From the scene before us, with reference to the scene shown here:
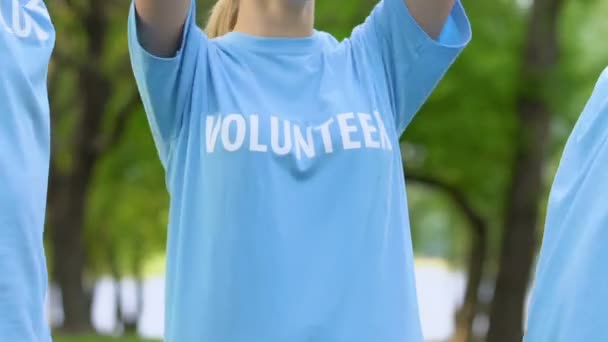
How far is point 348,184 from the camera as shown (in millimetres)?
1884

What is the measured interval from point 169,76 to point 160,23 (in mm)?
96

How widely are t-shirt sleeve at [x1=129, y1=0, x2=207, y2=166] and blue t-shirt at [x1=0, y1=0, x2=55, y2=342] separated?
18cm

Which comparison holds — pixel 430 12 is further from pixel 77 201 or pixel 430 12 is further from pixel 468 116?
pixel 77 201

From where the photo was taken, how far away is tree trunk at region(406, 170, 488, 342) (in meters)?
16.1

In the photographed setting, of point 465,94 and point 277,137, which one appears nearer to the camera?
point 277,137

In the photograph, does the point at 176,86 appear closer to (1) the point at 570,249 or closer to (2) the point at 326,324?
(2) the point at 326,324

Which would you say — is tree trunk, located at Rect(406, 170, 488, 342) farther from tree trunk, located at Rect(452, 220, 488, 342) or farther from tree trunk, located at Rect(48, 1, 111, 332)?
tree trunk, located at Rect(48, 1, 111, 332)

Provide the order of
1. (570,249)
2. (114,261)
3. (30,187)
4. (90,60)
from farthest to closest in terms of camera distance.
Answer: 1. (114,261)
2. (90,60)
3. (570,249)
4. (30,187)

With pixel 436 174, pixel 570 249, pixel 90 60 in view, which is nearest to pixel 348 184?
pixel 570 249

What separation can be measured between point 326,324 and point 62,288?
12249 millimetres

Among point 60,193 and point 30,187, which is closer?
point 30,187

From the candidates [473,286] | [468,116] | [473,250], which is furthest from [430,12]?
[473,286]

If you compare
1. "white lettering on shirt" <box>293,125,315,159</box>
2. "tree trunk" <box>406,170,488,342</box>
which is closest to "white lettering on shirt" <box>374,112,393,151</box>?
"white lettering on shirt" <box>293,125,315,159</box>

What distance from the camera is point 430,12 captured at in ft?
6.79
